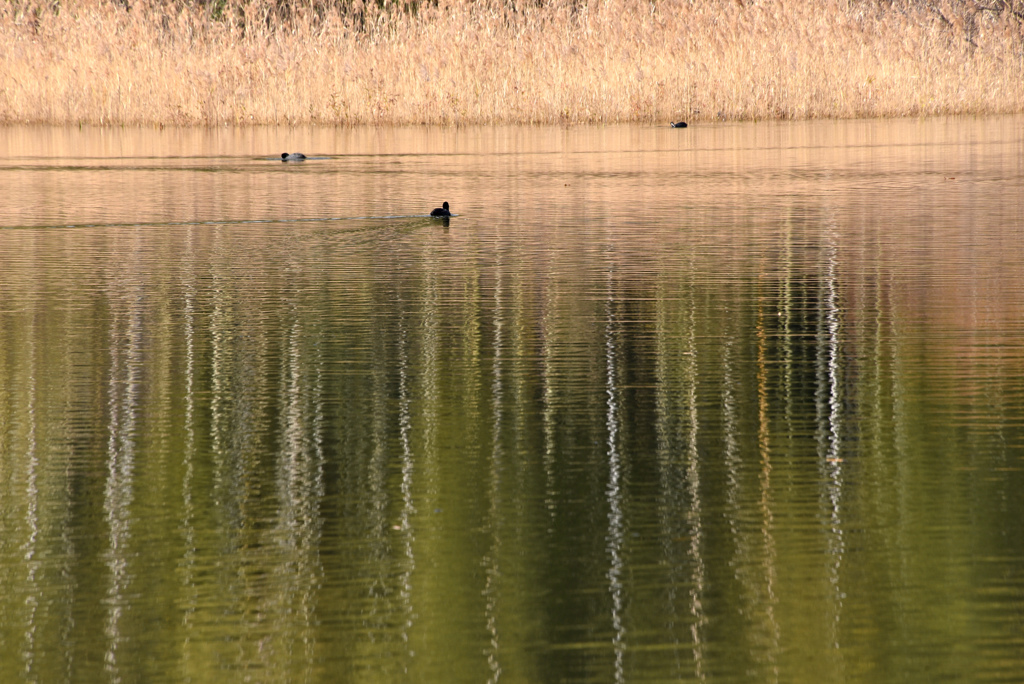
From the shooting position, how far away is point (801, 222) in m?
11.5

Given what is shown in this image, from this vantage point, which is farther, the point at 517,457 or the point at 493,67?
the point at 493,67

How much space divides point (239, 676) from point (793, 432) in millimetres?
2390

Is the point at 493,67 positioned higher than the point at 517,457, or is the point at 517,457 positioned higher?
the point at 493,67

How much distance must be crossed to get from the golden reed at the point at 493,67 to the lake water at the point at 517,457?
47.5 feet

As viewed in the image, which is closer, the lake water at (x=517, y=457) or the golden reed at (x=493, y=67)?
the lake water at (x=517, y=457)

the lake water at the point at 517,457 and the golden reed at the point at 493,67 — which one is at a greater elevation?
the golden reed at the point at 493,67

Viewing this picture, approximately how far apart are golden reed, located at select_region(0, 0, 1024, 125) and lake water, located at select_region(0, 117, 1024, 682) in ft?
47.5

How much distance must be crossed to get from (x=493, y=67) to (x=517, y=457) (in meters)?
21.0

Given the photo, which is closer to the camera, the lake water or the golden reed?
the lake water

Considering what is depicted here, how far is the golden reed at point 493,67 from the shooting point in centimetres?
2498

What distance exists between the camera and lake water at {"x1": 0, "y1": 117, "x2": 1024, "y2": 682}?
326 centimetres

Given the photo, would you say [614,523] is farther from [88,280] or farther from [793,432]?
[88,280]

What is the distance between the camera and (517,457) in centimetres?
465

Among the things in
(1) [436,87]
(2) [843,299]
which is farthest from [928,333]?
(1) [436,87]
